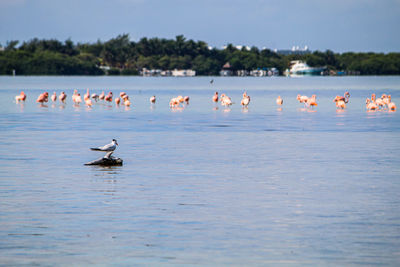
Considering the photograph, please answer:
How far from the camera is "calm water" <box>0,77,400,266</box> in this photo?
407 inches

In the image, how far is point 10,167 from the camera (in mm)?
18406

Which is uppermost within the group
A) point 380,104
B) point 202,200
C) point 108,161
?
point 380,104

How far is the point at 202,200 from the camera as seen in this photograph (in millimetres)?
13938

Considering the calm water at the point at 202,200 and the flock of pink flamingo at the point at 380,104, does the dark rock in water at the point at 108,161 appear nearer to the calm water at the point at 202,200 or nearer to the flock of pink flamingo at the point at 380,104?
the calm water at the point at 202,200

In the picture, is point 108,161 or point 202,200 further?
point 108,161

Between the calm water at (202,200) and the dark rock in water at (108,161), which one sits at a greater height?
the dark rock in water at (108,161)

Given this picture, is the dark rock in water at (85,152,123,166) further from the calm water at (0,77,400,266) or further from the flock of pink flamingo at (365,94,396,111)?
the flock of pink flamingo at (365,94,396,111)

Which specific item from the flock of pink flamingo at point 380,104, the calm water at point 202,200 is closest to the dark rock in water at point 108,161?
the calm water at point 202,200

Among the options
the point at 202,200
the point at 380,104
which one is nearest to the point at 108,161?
the point at 202,200

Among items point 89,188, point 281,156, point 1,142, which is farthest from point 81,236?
point 1,142

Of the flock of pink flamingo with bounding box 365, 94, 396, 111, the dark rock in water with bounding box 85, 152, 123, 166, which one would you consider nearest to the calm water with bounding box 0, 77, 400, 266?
the dark rock in water with bounding box 85, 152, 123, 166

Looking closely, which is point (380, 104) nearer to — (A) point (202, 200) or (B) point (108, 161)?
(B) point (108, 161)

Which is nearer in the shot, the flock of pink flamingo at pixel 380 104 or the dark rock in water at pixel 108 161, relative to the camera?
the dark rock in water at pixel 108 161

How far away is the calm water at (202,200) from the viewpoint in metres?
10.3
